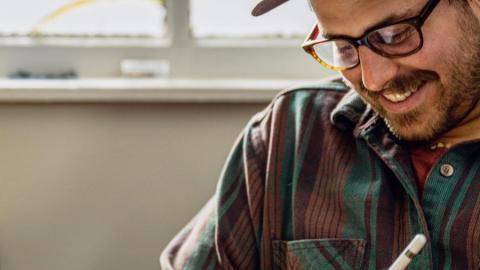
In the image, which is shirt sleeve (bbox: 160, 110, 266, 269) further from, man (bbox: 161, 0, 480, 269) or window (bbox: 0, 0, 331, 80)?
window (bbox: 0, 0, 331, 80)

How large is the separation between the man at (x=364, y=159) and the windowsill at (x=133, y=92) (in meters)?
0.31

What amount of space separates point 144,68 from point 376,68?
30.5 inches

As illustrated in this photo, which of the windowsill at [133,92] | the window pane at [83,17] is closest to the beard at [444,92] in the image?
the windowsill at [133,92]

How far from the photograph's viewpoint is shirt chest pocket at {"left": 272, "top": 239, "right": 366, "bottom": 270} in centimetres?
124

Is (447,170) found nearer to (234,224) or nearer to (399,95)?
(399,95)

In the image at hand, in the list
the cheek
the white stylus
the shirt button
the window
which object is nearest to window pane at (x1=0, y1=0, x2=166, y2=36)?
the window

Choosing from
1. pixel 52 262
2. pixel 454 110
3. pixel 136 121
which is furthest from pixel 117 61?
pixel 454 110

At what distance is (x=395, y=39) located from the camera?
1150mm

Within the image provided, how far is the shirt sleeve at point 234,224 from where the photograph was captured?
4.37ft

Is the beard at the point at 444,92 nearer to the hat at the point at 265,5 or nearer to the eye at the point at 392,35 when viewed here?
the eye at the point at 392,35

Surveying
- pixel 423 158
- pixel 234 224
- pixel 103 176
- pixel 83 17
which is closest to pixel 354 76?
pixel 423 158

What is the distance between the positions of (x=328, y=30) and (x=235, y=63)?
658 millimetres

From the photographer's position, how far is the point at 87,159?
5.68 feet

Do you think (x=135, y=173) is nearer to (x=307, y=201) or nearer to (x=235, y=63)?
(x=235, y=63)
